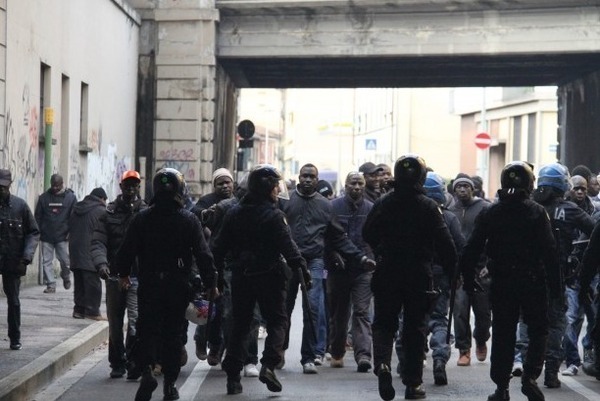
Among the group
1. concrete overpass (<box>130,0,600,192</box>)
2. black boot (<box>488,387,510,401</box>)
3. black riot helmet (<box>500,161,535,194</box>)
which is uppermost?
concrete overpass (<box>130,0,600,192</box>)

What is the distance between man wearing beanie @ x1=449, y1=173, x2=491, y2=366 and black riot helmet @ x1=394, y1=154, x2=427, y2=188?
3174mm

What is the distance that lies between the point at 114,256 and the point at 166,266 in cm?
186

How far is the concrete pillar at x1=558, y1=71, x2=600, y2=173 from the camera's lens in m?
32.6

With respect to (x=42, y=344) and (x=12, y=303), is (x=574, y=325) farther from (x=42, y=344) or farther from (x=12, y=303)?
(x=12, y=303)

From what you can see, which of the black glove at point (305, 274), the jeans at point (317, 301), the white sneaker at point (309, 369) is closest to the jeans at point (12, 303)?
the jeans at point (317, 301)

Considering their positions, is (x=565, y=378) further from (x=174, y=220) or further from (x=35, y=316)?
(x=35, y=316)

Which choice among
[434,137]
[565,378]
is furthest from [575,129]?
[434,137]

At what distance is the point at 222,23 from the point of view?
30578 millimetres

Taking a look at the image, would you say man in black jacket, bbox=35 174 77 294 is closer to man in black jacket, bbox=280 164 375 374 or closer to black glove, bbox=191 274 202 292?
man in black jacket, bbox=280 164 375 374

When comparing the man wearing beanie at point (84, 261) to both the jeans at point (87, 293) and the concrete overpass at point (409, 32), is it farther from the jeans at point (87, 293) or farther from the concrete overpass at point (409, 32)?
the concrete overpass at point (409, 32)

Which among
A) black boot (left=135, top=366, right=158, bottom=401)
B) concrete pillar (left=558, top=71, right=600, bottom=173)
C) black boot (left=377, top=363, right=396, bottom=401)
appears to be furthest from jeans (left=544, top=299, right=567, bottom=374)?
concrete pillar (left=558, top=71, right=600, bottom=173)

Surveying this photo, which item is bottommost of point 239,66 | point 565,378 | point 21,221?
point 565,378

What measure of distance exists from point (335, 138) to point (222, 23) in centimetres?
7241

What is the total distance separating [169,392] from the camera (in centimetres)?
1112
